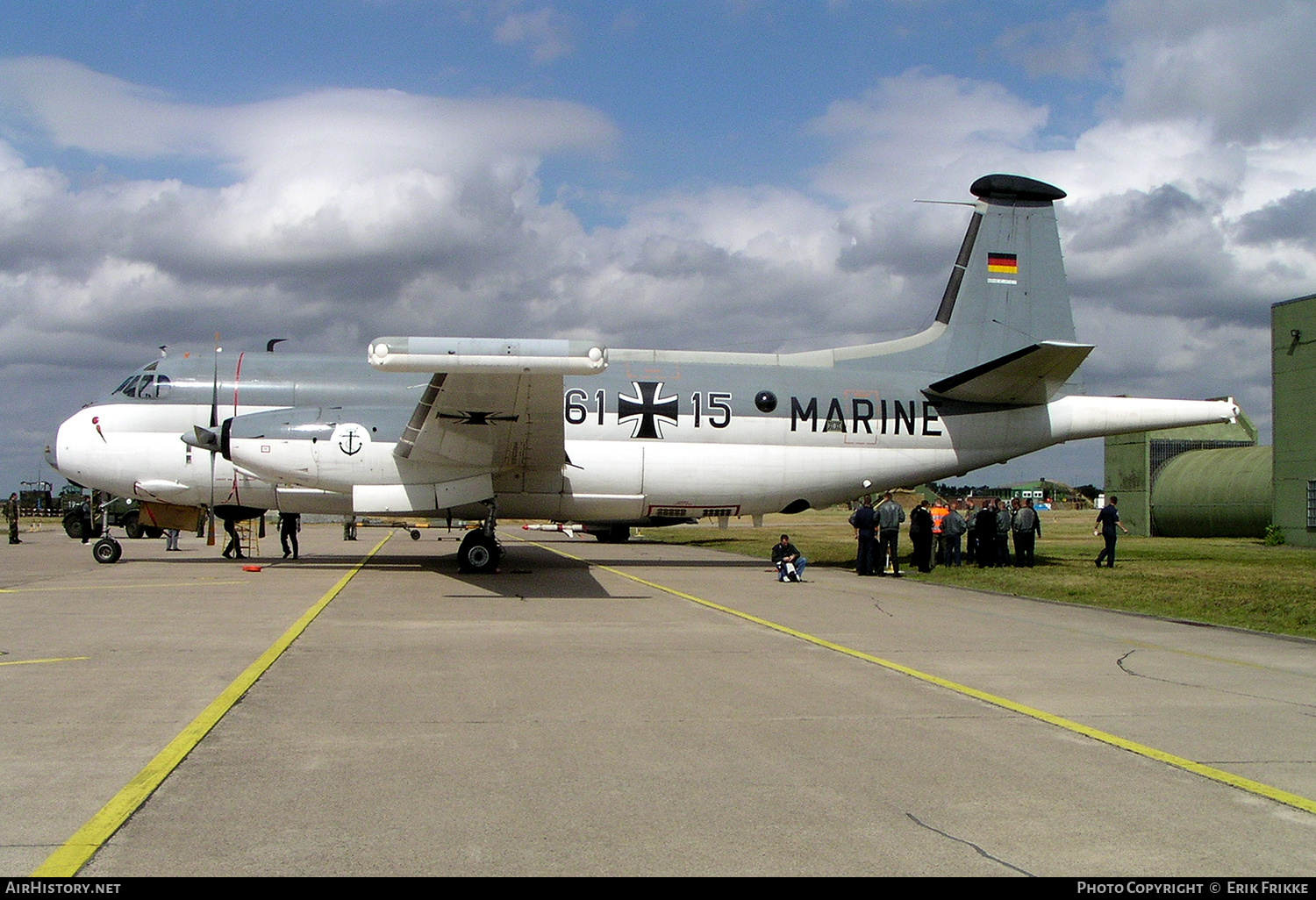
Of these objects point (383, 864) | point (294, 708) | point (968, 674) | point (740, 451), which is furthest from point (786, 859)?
point (740, 451)

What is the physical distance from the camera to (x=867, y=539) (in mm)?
21438

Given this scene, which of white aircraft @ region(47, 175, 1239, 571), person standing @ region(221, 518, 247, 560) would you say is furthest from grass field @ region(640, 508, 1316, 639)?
person standing @ region(221, 518, 247, 560)

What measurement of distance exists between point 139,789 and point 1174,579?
18493 mm

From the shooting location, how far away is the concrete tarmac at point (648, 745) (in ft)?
14.1

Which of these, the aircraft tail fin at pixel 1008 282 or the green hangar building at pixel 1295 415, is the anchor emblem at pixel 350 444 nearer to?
the aircraft tail fin at pixel 1008 282

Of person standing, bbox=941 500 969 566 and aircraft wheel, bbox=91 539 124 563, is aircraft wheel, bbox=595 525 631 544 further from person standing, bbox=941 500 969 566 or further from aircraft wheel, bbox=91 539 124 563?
aircraft wheel, bbox=91 539 124 563

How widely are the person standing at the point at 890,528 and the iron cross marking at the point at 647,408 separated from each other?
4.80 m

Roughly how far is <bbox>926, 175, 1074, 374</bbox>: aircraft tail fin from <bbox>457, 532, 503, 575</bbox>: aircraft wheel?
11.5 metres

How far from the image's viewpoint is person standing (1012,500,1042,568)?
71.6ft

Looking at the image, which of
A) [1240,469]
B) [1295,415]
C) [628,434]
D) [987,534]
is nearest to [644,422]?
[628,434]

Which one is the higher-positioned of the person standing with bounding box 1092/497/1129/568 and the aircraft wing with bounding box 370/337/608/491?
the aircraft wing with bounding box 370/337/608/491

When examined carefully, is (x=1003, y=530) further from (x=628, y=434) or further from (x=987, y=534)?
(x=628, y=434)

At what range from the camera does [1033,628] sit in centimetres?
1251

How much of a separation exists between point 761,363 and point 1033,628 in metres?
11.4
